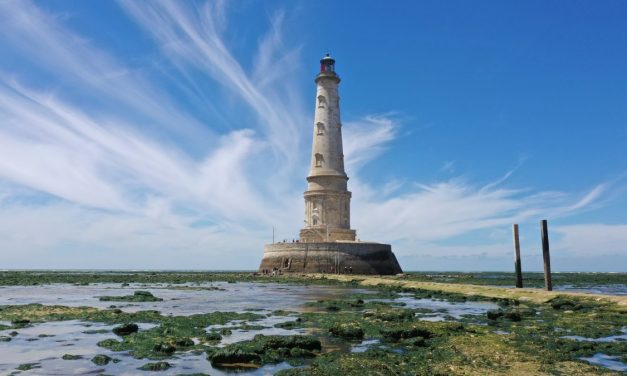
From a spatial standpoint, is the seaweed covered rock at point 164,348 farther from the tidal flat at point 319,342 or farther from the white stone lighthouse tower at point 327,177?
Answer: the white stone lighthouse tower at point 327,177

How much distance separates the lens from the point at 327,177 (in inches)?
2232

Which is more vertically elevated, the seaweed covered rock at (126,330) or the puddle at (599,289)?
the puddle at (599,289)

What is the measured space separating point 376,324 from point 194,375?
23.8 feet

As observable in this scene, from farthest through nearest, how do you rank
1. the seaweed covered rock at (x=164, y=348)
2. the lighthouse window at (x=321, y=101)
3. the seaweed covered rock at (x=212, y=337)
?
the lighthouse window at (x=321, y=101) → the seaweed covered rock at (x=212, y=337) → the seaweed covered rock at (x=164, y=348)

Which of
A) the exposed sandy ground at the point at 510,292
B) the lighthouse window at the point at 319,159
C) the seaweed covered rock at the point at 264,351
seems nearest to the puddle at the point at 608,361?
the seaweed covered rock at the point at 264,351

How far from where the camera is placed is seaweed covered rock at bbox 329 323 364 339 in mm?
12820

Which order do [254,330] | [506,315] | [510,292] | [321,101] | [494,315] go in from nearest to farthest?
[254,330] → [506,315] → [494,315] → [510,292] → [321,101]

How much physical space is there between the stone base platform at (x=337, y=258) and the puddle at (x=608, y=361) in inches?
1575

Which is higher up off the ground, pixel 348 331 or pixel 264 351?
pixel 348 331

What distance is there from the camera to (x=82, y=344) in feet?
39.8

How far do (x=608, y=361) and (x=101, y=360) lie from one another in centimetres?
967

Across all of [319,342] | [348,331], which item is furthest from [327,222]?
[319,342]

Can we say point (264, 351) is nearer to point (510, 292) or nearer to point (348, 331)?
point (348, 331)

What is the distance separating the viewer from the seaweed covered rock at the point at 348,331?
12.8 meters
